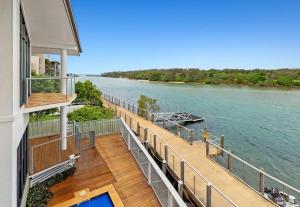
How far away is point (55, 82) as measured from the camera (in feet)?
31.7

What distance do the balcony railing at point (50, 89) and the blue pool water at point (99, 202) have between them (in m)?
3.50

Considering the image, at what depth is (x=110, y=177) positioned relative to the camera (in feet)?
31.1

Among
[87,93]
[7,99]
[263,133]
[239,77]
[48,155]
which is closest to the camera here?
[7,99]

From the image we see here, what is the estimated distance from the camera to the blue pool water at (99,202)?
7613mm

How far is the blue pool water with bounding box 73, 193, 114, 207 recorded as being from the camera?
25.0ft

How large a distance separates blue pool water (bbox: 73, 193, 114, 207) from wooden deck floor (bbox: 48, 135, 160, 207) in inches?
18.2

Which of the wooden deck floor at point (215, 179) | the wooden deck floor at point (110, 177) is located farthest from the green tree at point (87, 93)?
the wooden deck floor at point (110, 177)

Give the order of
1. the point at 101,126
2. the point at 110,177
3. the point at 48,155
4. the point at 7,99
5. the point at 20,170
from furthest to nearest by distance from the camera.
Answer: the point at 101,126 → the point at 48,155 → the point at 110,177 → the point at 20,170 → the point at 7,99

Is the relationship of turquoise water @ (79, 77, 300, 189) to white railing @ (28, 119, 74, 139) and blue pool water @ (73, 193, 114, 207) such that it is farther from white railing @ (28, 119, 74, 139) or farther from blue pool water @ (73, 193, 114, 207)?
white railing @ (28, 119, 74, 139)

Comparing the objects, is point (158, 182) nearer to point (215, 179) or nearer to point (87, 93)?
point (215, 179)

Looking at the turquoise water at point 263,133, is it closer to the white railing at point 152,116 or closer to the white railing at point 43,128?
the white railing at point 152,116

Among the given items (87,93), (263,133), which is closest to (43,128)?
(87,93)

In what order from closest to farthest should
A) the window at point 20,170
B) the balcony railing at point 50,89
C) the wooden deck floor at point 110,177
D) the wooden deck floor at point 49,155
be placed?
the window at point 20,170 → the wooden deck floor at point 110,177 → the balcony railing at point 50,89 → the wooden deck floor at point 49,155

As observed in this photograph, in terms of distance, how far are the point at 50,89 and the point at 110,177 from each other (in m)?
4.23
